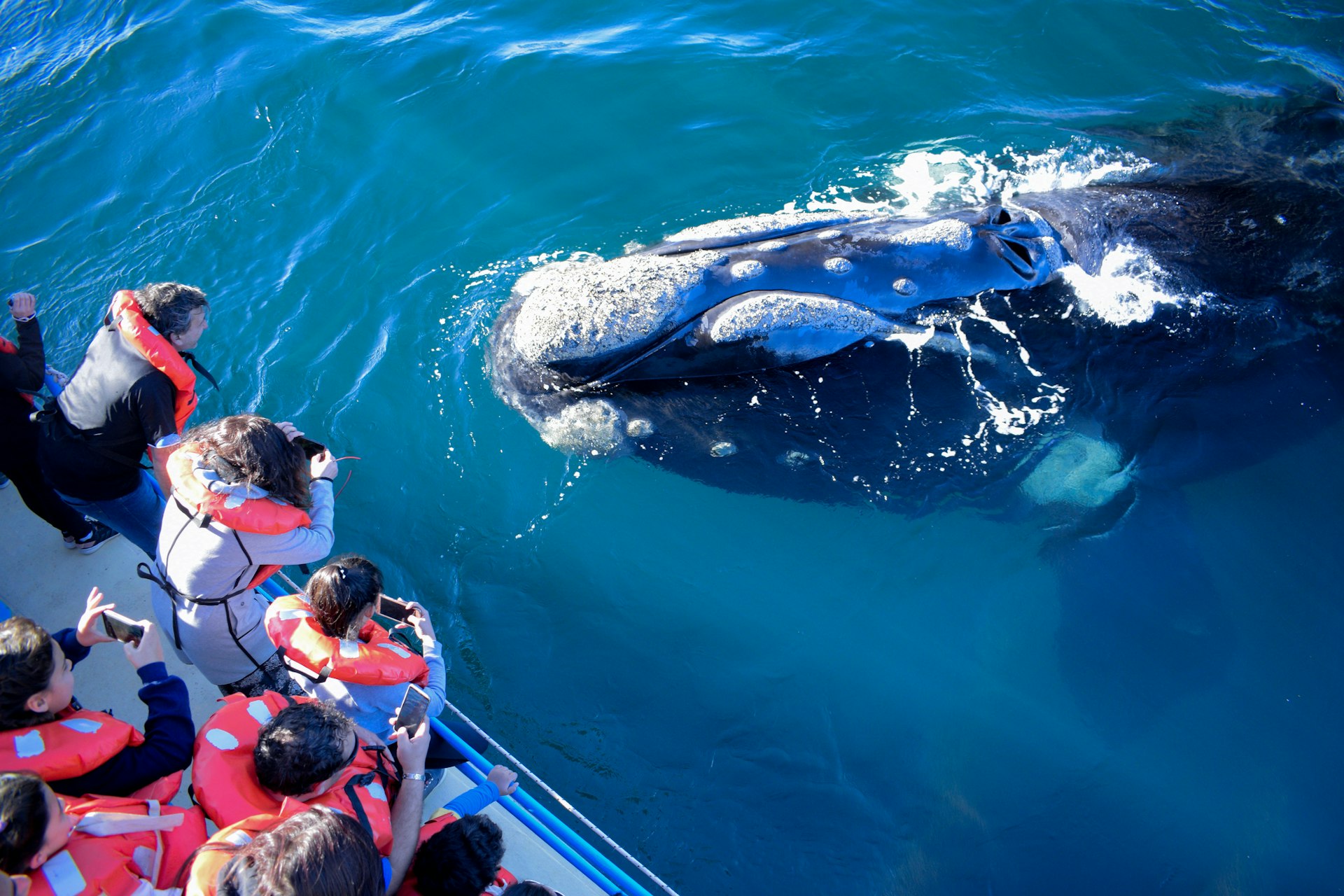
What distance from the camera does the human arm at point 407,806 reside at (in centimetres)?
365

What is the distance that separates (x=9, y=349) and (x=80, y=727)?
327 centimetres

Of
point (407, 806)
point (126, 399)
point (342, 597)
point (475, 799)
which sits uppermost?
point (126, 399)

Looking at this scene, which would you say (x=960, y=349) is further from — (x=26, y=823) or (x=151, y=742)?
(x=26, y=823)

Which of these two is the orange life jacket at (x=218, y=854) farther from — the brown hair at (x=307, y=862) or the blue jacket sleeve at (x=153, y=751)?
the blue jacket sleeve at (x=153, y=751)

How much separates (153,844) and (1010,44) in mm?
12166

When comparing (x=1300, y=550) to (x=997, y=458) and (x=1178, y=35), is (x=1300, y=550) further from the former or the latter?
(x=1178, y=35)

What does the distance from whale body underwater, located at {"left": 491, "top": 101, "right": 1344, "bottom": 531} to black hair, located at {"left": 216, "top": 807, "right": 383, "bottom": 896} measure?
3613mm

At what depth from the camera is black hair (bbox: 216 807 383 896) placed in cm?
259

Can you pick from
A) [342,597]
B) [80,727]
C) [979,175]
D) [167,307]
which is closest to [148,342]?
[167,307]

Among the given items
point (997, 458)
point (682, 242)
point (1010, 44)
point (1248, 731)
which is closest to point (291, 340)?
point (682, 242)

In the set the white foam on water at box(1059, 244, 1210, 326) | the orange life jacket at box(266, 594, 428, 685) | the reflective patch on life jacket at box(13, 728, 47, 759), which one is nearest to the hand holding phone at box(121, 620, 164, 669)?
the reflective patch on life jacket at box(13, 728, 47, 759)

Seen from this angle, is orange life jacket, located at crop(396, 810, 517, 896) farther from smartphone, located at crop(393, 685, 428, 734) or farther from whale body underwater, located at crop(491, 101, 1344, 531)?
whale body underwater, located at crop(491, 101, 1344, 531)

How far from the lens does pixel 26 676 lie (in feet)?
10.5

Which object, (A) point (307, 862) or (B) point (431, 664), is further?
(B) point (431, 664)
